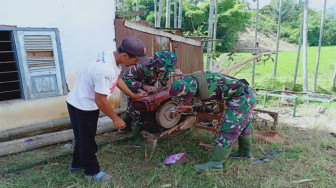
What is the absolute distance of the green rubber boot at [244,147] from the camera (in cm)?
369

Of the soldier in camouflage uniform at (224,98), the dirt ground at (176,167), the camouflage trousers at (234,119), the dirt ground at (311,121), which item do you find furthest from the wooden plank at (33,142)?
the dirt ground at (311,121)

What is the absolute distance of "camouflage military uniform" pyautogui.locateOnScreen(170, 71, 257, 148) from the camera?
3160 millimetres

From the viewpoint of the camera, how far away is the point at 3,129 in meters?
4.31

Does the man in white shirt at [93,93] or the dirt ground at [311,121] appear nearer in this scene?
the man in white shirt at [93,93]

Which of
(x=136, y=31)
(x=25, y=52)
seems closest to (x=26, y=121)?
(x=25, y=52)

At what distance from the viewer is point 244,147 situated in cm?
378

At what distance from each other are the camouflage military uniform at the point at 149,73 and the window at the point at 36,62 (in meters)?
1.50

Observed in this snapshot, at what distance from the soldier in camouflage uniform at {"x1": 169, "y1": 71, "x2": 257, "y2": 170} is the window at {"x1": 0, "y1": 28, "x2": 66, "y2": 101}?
108 inches

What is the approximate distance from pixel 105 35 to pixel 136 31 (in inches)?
29.5

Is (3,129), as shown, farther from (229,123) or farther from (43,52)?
→ (229,123)

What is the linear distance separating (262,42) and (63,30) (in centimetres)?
3774

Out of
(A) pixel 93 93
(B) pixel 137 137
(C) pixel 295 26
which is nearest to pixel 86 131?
(A) pixel 93 93

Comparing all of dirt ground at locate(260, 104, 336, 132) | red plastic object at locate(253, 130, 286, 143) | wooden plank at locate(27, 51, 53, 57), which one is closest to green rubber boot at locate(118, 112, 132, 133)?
wooden plank at locate(27, 51, 53, 57)

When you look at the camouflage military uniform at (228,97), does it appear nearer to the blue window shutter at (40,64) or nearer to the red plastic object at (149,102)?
the red plastic object at (149,102)
